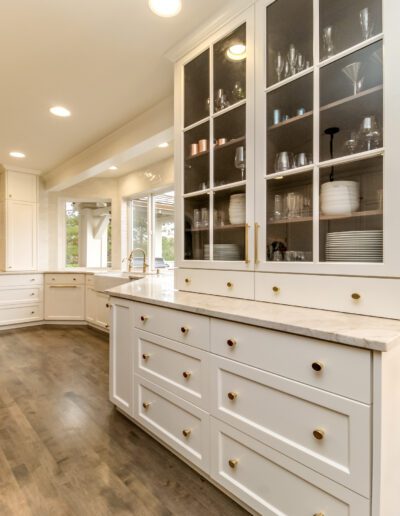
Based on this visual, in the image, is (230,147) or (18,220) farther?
(18,220)

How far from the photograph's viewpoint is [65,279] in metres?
4.93

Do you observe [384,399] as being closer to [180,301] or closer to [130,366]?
[180,301]

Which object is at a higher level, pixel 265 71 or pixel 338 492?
pixel 265 71

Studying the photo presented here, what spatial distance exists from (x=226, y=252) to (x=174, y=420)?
0.98 metres

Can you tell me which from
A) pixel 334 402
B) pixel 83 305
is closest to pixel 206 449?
pixel 334 402

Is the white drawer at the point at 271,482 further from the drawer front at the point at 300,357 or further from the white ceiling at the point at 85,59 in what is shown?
the white ceiling at the point at 85,59

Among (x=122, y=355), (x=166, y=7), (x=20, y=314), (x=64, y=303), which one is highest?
(x=166, y=7)

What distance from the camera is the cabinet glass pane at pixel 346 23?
125 cm

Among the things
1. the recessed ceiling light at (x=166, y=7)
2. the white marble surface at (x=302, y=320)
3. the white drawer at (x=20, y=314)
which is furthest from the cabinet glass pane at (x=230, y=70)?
the white drawer at (x=20, y=314)

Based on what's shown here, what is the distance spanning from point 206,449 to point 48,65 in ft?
8.75

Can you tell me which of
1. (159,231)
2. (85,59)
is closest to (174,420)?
(85,59)

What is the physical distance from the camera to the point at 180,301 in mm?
1657

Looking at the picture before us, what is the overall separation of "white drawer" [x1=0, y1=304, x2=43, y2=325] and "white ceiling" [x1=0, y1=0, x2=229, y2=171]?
2677 millimetres

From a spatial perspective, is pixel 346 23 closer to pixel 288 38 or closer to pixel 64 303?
pixel 288 38
